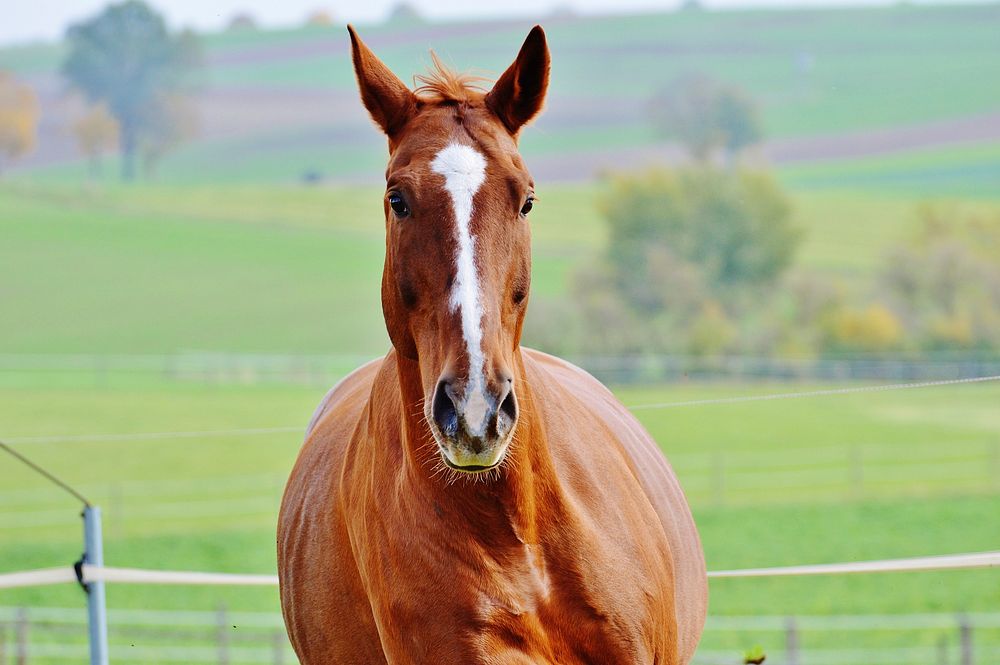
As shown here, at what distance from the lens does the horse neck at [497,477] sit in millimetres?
2611

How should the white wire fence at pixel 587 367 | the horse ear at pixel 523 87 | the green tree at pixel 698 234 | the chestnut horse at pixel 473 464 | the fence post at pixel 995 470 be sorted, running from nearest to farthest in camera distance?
1. the chestnut horse at pixel 473 464
2. the horse ear at pixel 523 87
3. the fence post at pixel 995 470
4. the white wire fence at pixel 587 367
5. the green tree at pixel 698 234

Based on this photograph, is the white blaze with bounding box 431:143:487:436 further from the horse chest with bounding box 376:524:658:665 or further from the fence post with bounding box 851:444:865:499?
the fence post with bounding box 851:444:865:499

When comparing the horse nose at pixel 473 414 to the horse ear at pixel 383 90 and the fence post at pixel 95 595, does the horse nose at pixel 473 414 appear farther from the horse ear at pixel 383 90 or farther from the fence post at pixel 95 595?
the fence post at pixel 95 595

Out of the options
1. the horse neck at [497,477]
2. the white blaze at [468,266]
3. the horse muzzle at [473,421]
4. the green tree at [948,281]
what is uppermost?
the white blaze at [468,266]

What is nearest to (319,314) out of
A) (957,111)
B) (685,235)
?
(685,235)

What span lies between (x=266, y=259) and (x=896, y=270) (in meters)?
33.2

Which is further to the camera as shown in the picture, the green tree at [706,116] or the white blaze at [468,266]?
the green tree at [706,116]

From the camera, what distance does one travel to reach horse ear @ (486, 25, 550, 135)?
271 cm

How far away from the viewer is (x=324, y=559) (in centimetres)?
323

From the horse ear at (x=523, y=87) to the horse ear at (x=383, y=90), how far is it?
0.18m

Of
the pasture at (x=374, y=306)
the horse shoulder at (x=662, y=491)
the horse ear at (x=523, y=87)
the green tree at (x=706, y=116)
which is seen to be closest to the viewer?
the horse ear at (x=523, y=87)

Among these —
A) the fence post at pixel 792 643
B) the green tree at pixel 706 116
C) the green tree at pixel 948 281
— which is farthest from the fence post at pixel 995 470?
the green tree at pixel 706 116

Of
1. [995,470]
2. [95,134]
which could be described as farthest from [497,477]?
[95,134]

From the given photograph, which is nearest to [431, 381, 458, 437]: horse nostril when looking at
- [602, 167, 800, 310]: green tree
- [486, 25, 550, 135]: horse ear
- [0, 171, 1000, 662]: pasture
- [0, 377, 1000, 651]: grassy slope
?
[486, 25, 550, 135]: horse ear
